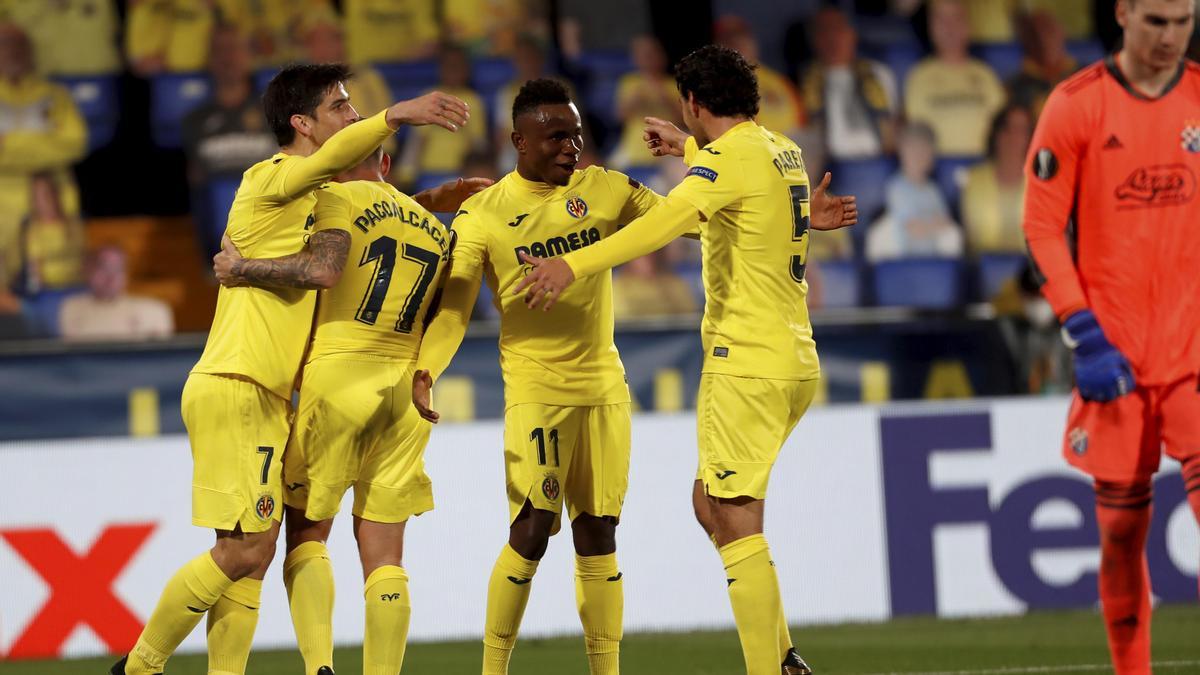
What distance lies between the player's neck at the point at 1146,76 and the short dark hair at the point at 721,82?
1.25 metres

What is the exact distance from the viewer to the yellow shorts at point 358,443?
16.6ft

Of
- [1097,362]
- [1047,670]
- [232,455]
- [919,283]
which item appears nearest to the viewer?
[1097,362]

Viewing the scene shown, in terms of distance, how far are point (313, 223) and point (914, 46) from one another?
26.3ft

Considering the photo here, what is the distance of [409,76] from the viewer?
11523 millimetres

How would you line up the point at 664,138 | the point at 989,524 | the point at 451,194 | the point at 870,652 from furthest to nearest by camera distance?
the point at 989,524 → the point at 870,652 → the point at 451,194 → the point at 664,138

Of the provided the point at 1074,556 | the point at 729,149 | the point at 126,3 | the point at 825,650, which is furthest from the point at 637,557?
the point at 126,3

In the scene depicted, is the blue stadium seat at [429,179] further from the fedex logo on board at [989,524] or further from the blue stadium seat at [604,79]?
the fedex logo on board at [989,524]

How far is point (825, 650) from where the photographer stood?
712cm

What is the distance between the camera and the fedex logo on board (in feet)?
26.2

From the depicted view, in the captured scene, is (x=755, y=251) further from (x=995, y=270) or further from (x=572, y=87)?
(x=572, y=87)

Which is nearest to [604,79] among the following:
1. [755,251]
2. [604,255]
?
[755,251]

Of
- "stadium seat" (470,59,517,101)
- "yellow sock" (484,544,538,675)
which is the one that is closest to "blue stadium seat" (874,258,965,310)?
"stadium seat" (470,59,517,101)

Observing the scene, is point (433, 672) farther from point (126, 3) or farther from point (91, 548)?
Answer: point (126, 3)

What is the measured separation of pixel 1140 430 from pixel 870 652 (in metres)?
2.96
